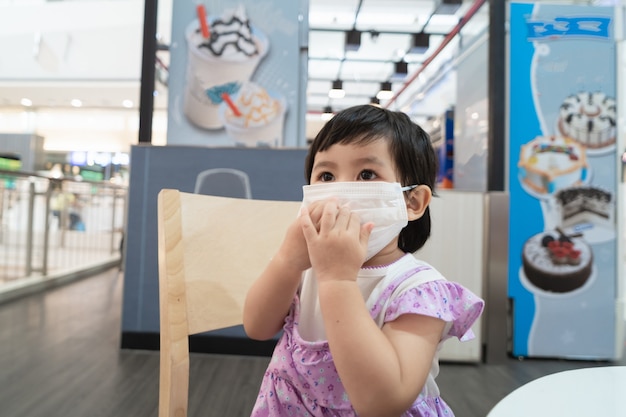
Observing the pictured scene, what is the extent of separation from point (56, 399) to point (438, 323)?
195 centimetres

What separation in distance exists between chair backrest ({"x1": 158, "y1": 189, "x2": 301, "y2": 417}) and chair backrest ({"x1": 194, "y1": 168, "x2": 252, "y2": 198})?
164 cm

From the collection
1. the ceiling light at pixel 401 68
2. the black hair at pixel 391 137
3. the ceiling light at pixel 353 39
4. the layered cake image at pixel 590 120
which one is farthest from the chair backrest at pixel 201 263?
the ceiling light at pixel 401 68

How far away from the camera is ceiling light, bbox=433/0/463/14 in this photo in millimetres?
3840

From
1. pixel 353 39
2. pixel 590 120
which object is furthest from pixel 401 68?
pixel 590 120

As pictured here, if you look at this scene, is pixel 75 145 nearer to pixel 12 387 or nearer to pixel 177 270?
pixel 12 387

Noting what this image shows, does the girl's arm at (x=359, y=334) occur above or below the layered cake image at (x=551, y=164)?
below

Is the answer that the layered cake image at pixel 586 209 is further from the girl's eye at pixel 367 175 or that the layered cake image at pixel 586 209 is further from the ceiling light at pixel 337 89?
the ceiling light at pixel 337 89

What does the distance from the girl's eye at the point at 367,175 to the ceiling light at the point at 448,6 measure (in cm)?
365

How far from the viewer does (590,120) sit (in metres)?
2.60

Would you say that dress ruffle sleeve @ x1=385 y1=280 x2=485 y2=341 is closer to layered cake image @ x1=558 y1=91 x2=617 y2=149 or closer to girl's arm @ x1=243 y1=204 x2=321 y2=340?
girl's arm @ x1=243 y1=204 x2=321 y2=340

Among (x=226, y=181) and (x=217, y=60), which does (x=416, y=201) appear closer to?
(x=226, y=181)

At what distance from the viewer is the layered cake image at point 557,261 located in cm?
259

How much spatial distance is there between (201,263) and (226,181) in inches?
70.4

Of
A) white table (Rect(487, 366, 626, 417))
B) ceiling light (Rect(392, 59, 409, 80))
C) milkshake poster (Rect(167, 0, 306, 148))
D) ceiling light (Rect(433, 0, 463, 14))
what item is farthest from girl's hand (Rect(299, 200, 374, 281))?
ceiling light (Rect(392, 59, 409, 80))
